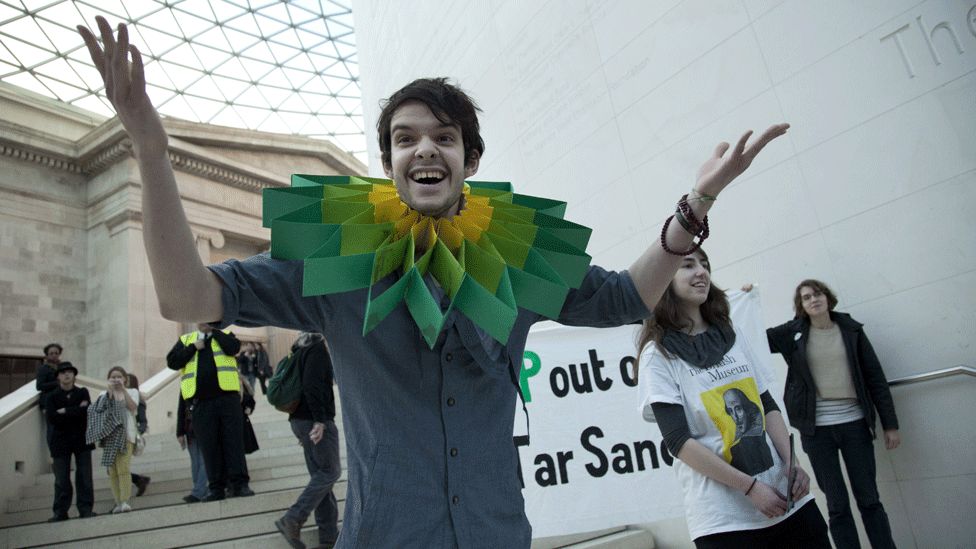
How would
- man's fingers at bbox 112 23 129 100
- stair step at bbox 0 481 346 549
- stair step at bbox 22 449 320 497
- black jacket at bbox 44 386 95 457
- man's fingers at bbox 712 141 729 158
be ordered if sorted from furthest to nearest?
stair step at bbox 22 449 320 497, black jacket at bbox 44 386 95 457, stair step at bbox 0 481 346 549, man's fingers at bbox 712 141 729 158, man's fingers at bbox 112 23 129 100

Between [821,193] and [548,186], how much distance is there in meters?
2.97

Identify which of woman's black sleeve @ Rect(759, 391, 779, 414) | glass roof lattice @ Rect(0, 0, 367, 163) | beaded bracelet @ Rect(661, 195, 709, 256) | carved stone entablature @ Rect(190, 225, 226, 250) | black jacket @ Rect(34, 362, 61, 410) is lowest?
woman's black sleeve @ Rect(759, 391, 779, 414)

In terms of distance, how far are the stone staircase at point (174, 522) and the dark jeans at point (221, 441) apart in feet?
0.95

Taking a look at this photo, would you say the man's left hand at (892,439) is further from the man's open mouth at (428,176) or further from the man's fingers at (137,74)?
the man's fingers at (137,74)

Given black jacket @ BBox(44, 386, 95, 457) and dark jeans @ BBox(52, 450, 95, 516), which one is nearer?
dark jeans @ BBox(52, 450, 95, 516)

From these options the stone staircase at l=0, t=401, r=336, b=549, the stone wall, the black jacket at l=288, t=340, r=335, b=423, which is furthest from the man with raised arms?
the stone wall

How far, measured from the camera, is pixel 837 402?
3.95 meters

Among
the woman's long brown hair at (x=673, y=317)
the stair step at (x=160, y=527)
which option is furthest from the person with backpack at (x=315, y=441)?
the woman's long brown hair at (x=673, y=317)

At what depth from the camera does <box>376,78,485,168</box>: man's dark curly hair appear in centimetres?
161

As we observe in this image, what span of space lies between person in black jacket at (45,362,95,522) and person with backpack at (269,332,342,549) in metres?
2.03

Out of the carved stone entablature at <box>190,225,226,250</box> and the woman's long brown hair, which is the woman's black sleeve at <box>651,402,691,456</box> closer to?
the woman's long brown hair

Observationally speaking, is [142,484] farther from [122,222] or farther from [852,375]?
[122,222]

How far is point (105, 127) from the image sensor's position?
17672 mm

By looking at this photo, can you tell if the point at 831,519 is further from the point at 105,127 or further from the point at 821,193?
the point at 105,127
